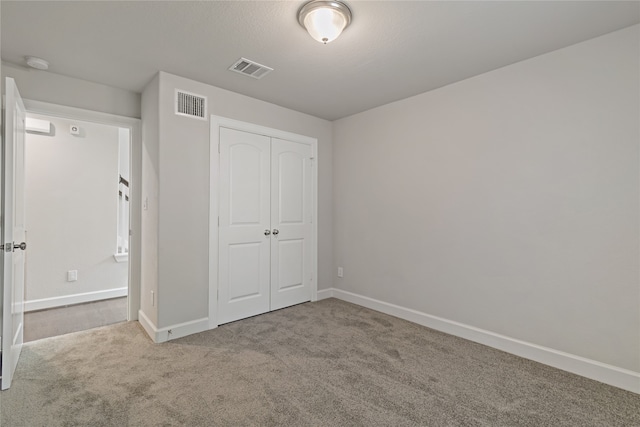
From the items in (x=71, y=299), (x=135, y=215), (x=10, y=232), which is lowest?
(x=71, y=299)

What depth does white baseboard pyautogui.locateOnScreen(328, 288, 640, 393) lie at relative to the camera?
2093 mm

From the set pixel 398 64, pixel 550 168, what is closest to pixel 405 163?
pixel 398 64

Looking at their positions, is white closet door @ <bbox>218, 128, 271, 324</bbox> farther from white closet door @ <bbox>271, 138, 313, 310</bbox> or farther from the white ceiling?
the white ceiling

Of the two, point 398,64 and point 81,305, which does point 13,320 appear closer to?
point 81,305

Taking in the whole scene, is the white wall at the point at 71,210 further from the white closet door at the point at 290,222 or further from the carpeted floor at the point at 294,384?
the white closet door at the point at 290,222

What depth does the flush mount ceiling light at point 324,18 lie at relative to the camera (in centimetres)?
183

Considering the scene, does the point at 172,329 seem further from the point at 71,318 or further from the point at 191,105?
the point at 191,105

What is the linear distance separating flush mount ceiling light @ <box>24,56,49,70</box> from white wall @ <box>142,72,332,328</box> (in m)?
0.77

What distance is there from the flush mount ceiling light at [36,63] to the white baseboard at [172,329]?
2384 mm

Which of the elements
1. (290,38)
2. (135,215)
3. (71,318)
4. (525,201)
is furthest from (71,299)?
(525,201)

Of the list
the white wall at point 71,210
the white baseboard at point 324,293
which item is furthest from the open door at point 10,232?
the white baseboard at point 324,293

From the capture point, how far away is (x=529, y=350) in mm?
2486

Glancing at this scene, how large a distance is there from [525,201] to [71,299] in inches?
205

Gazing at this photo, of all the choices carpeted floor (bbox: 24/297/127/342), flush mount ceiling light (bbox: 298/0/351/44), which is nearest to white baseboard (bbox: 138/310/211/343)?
carpeted floor (bbox: 24/297/127/342)
